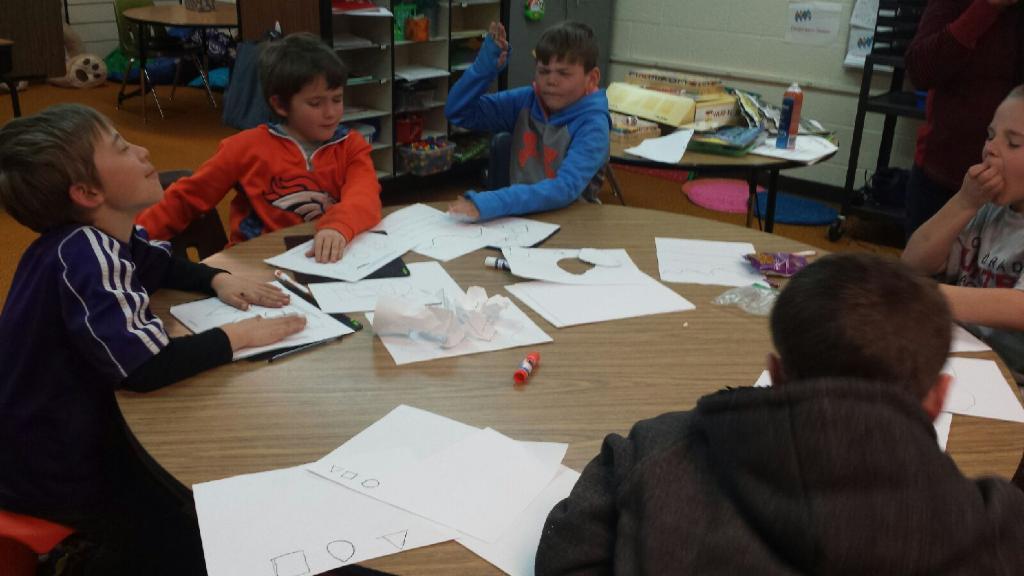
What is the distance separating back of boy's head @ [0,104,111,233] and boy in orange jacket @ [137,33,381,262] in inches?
24.7

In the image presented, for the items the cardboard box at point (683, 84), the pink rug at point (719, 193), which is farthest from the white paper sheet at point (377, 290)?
the pink rug at point (719, 193)

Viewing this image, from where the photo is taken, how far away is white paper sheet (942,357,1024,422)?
4.00ft

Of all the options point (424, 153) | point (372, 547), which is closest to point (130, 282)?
point (372, 547)

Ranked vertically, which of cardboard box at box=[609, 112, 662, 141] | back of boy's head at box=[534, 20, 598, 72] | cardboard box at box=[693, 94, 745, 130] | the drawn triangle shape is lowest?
the drawn triangle shape

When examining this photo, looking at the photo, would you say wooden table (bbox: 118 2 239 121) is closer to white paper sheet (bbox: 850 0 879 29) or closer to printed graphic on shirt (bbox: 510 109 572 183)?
printed graphic on shirt (bbox: 510 109 572 183)

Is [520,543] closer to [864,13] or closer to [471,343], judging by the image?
[471,343]

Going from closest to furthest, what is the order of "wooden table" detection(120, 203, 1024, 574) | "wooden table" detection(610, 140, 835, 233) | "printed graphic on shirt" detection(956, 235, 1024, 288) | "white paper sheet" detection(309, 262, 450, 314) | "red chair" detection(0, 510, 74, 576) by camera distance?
"wooden table" detection(120, 203, 1024, 574) < "red chair" detection(0, 510, 74, 576) < "white paper sheet" detection(309, 262, 450, 314) < "printed graphic on shirt" detection(956, 235, 1024, 288) < "wooden table" detection(610, 140, 835, 233)

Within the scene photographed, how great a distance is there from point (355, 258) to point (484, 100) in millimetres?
1088

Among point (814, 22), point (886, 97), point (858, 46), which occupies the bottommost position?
point (886, 97)

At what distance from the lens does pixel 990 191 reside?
1.69 m

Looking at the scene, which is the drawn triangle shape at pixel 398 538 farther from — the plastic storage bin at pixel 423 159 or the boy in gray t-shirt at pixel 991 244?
the plastic storage bin at pixel 423 159

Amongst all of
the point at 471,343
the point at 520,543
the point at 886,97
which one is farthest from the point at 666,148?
the point at 520,543

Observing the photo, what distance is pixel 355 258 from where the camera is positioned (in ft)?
5.82

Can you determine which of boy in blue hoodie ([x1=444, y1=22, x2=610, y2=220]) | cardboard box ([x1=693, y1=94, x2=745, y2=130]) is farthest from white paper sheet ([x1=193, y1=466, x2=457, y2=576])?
cardboard box ([x1=693, y1=94, x2=745, y2=130])
